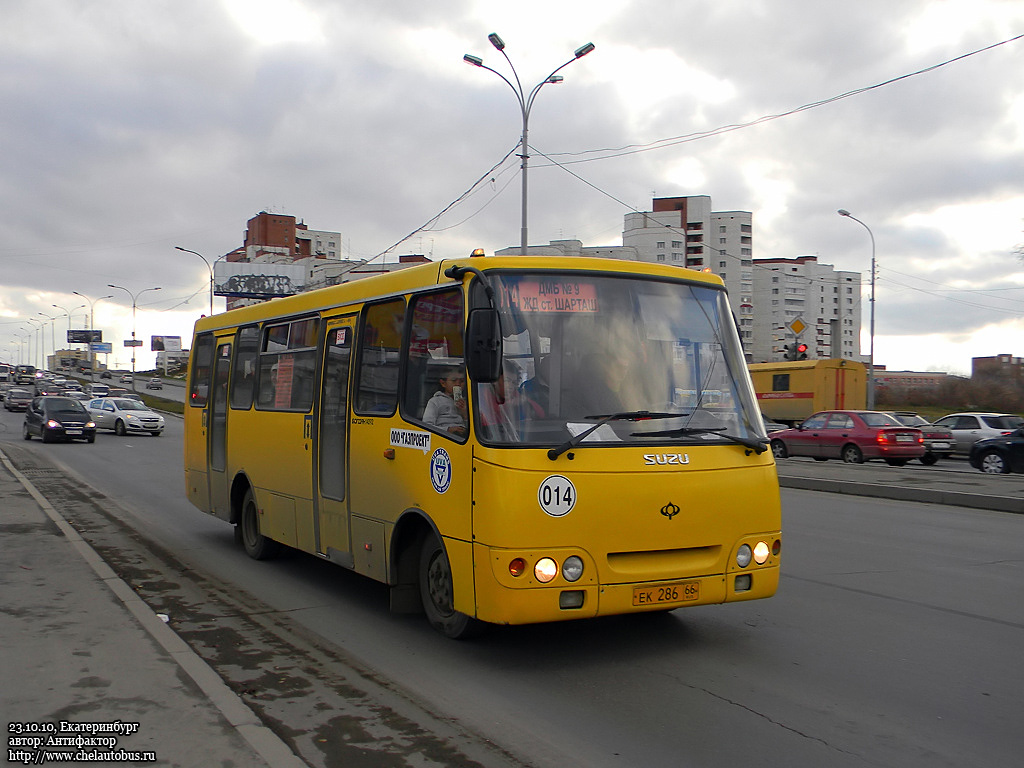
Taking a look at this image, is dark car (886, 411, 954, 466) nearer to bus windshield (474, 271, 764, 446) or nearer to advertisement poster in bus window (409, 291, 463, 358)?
Answer: bus windshield (474, 271, 764, 446)

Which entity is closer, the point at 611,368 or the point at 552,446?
the point at 552,446

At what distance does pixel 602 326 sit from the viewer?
6121mm

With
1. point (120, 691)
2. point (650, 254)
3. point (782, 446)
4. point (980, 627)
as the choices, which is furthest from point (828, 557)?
point (650, 254)

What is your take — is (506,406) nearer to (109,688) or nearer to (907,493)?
(109,688)

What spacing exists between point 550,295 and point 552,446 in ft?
3.42

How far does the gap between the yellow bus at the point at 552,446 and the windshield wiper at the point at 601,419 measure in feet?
0.04

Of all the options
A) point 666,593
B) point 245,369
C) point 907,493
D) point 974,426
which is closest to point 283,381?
point 245,369

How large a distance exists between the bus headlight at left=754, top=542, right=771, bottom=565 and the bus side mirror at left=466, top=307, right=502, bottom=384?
6.91ft

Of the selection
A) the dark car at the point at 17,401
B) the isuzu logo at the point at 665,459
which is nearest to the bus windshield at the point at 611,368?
the isuzu logo at the point at 665,459

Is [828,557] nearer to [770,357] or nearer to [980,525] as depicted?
[980,525]

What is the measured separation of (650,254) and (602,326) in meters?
113

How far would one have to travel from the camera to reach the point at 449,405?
6121mm

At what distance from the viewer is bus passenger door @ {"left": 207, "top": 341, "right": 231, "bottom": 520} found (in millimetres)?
10758

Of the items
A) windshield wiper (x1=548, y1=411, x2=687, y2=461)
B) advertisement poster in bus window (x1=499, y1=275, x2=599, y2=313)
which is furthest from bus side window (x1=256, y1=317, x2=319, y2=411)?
windshield wiper (x1=548, y1=411, x2=687, y2=461)
